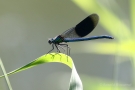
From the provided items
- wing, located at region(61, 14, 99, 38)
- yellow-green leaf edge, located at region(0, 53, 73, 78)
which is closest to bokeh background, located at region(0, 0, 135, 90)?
wing, located at region(61, 14, 99, 38)

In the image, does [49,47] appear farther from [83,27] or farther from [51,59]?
[51,59]

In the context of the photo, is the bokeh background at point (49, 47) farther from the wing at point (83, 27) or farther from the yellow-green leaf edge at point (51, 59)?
the yellow-green leaf edge at point (51, 59)

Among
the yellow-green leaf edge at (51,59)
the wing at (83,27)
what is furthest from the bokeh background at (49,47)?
the yellow-green leaf edge at (51,59)

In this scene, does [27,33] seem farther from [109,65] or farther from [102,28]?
[109,65]

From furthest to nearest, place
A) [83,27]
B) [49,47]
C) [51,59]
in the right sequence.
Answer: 1. [49,47]
2. [83,27]
3. [51,59]

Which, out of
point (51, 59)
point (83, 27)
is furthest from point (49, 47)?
point (51, 59)
